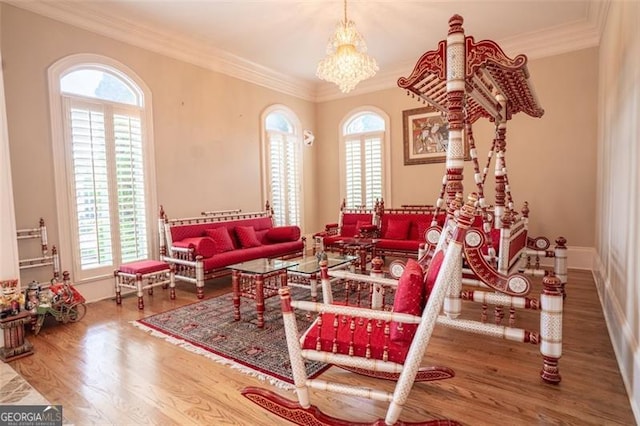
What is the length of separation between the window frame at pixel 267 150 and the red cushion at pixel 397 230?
2.25 meters

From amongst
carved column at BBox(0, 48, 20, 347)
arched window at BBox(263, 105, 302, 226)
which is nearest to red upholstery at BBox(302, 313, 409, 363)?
carved column at BBox(0, 48, 20, 347)

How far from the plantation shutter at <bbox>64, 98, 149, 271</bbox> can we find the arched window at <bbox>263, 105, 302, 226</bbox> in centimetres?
244

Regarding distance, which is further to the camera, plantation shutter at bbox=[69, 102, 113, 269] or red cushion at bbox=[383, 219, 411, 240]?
red cushion at bbox=[383, 219, 411, 240]

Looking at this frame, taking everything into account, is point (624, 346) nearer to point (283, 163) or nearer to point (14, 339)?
point (14, 339)

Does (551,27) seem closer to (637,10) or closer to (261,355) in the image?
(637,10)

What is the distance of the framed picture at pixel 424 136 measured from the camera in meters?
6.57

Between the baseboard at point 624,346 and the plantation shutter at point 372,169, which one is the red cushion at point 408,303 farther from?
the plantation shutter at point 372,169

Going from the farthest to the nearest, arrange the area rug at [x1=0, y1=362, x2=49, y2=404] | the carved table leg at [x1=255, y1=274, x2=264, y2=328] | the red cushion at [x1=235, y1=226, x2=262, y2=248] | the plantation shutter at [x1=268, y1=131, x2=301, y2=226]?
1. the plantation shutter at [x1=268, y1=131, x2=301, y2=226]
2. the red cushion at [x1=235, y1=226, x2=262, y2=248]
3. the carved table leg at [x1=255, y1=274, x2=264, y2=328]
4. the area rug at [x1=0, y1=362, x2=49, y2=404]

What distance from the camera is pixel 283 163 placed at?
287 inches

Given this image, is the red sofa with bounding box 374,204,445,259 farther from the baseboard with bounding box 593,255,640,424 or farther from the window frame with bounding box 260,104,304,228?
the baseboard with bounding box 593,255,640,424

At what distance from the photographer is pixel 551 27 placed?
5.29m

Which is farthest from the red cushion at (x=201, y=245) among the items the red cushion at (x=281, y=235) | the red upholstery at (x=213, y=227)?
the red cushion at (x=281, y=235)

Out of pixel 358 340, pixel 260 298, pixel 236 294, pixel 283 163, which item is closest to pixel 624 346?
pixel 358 340

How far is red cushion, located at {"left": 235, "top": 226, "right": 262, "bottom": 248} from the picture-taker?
553 cm
